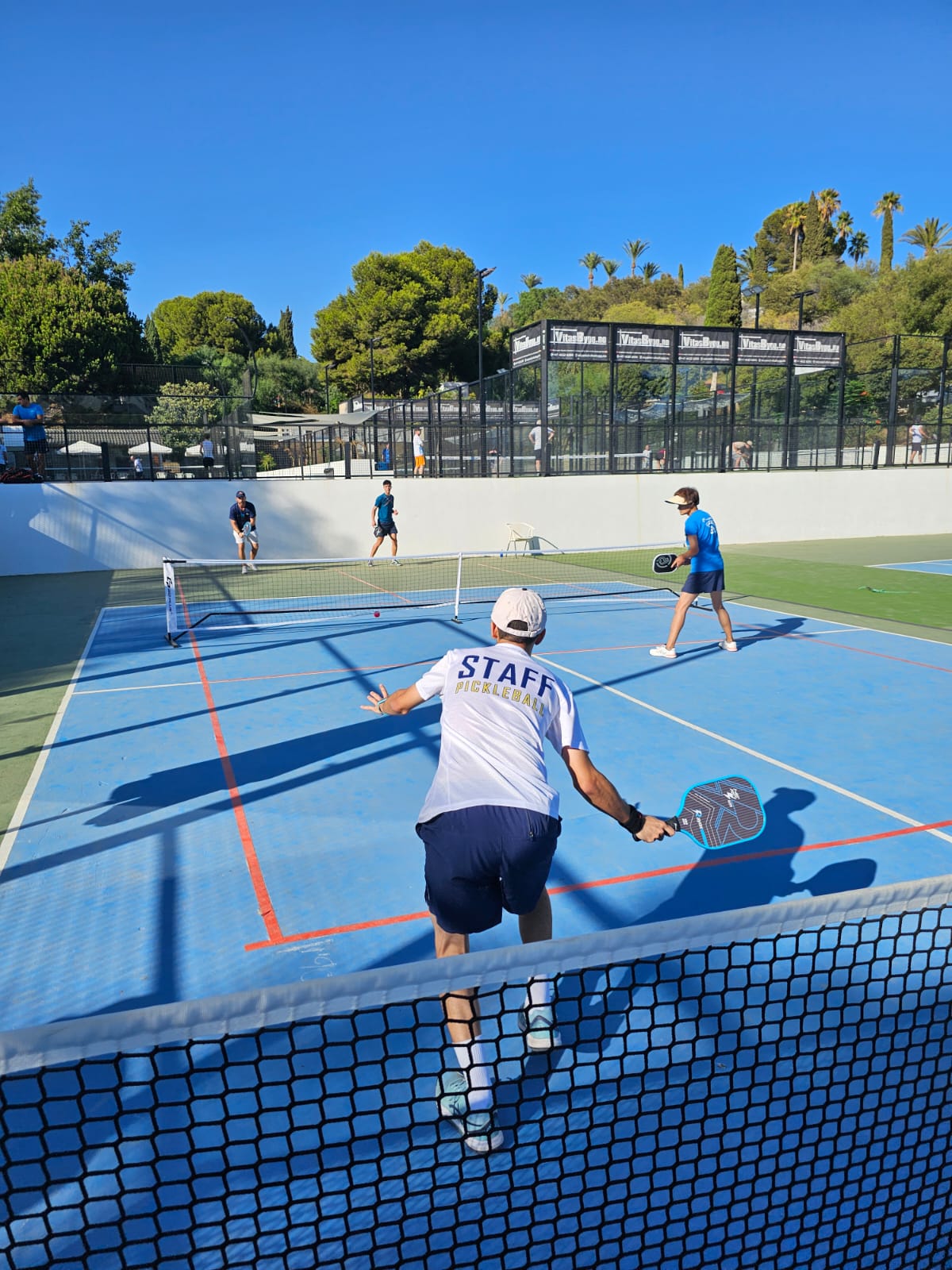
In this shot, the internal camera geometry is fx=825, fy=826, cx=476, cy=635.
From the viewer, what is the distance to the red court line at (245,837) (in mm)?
4566

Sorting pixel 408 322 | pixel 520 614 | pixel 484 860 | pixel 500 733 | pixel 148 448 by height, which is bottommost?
pixel 484 860

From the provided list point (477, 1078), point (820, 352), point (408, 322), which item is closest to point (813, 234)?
point (408, 322)

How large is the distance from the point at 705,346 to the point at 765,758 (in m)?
21.8

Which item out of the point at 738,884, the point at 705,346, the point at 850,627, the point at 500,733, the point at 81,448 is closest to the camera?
the point at 500,733

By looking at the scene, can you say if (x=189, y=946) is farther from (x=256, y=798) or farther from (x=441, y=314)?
(x=441, y=314)

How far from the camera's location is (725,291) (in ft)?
243

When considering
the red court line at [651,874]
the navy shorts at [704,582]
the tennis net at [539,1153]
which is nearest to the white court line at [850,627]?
the navy shorts at [704,582]

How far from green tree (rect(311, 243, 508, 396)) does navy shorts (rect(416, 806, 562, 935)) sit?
60583 mm

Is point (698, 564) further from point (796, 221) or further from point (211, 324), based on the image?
point (796, 221)

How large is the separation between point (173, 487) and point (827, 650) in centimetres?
1742

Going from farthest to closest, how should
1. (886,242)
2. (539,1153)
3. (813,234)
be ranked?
(813,234), (886,242), (539,1153)

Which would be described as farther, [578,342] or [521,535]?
[578,342]

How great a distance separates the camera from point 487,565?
22.1m

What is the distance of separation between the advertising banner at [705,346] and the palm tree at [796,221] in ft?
241
